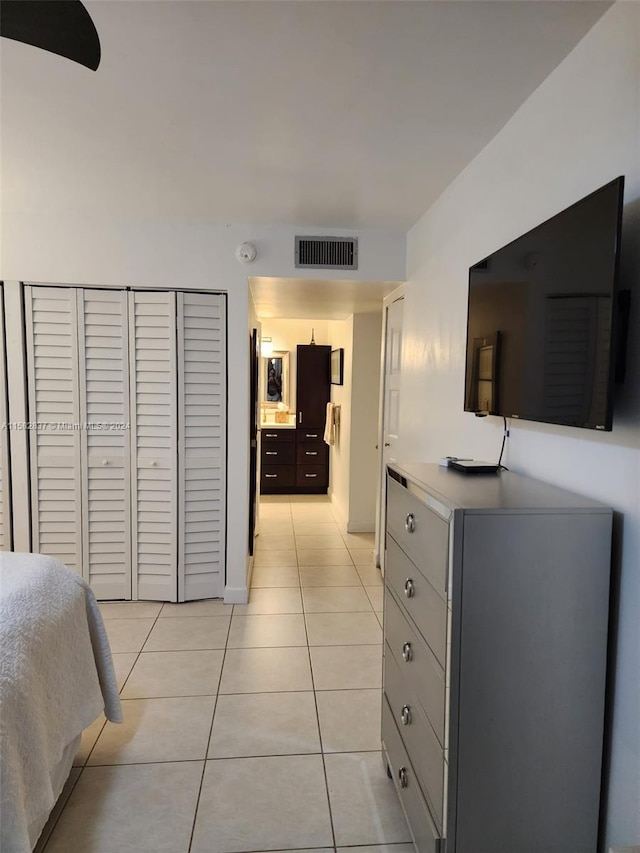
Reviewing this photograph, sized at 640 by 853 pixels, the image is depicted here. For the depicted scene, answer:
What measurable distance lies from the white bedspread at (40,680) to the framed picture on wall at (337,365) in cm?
411

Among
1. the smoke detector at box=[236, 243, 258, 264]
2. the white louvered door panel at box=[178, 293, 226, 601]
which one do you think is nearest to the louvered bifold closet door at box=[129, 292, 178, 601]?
the white louvered door panel at box=[178, 293, 226, 601]

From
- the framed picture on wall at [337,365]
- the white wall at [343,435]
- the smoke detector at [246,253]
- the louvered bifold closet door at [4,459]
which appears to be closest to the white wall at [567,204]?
the smoke detector at [246,253]

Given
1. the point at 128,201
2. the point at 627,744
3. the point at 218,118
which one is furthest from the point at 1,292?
the point at 627,744

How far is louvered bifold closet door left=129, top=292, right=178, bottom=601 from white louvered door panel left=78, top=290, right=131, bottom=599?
0.18ft

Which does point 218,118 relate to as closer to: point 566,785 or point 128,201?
point 128,201

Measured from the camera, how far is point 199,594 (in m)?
3.43

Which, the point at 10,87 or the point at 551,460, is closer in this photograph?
the point at 551,460

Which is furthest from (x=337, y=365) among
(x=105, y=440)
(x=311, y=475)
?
(x=105, y=440)

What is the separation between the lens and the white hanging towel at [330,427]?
19.3ft

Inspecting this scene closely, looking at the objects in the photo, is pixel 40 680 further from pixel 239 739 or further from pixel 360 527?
pixel 360 527

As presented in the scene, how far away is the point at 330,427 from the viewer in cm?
593

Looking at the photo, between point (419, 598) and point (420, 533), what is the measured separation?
0.19m

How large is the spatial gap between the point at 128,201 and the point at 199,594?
244cm

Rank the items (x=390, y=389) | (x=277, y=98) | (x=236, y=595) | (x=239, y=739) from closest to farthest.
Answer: (x=277, y=98)
(x=239, y=739)
(x=236, y=595)
(x=390, y=389)
